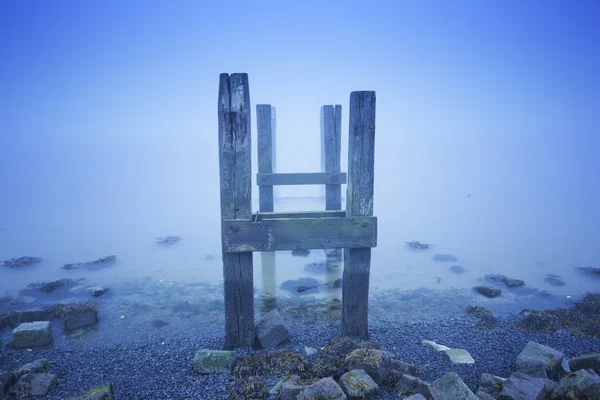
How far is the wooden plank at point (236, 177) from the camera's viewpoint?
4.03m

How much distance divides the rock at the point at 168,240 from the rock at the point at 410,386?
11.4 meters

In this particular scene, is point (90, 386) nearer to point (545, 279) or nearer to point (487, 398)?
point (487, 398)

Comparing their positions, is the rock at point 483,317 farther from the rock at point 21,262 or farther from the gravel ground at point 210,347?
the rock at point 21,262

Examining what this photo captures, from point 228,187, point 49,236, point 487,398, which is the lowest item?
point 49,236

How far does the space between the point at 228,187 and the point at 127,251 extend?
983 cm

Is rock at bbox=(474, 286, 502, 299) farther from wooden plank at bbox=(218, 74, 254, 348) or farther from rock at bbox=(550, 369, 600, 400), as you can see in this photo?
wooden plank at bbox=(218, 74, 254, 348)

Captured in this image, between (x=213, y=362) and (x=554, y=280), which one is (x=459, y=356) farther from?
(x=554, y=280)

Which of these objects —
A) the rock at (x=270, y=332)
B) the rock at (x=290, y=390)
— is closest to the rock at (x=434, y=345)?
the rock at (x=270, y=332)

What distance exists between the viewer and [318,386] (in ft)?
9.85

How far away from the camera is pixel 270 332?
184 inches

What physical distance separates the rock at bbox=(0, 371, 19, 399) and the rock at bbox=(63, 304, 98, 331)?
8.00 feet

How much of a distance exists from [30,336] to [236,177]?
4313mm

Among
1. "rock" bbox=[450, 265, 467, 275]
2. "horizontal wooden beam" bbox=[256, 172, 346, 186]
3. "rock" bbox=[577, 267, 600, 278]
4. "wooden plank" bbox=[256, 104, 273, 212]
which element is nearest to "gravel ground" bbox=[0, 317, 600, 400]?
"rock" bbox=[450, 265, 467, 275]

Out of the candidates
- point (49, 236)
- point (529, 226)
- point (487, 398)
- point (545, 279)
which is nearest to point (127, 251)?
point (49, 236)
